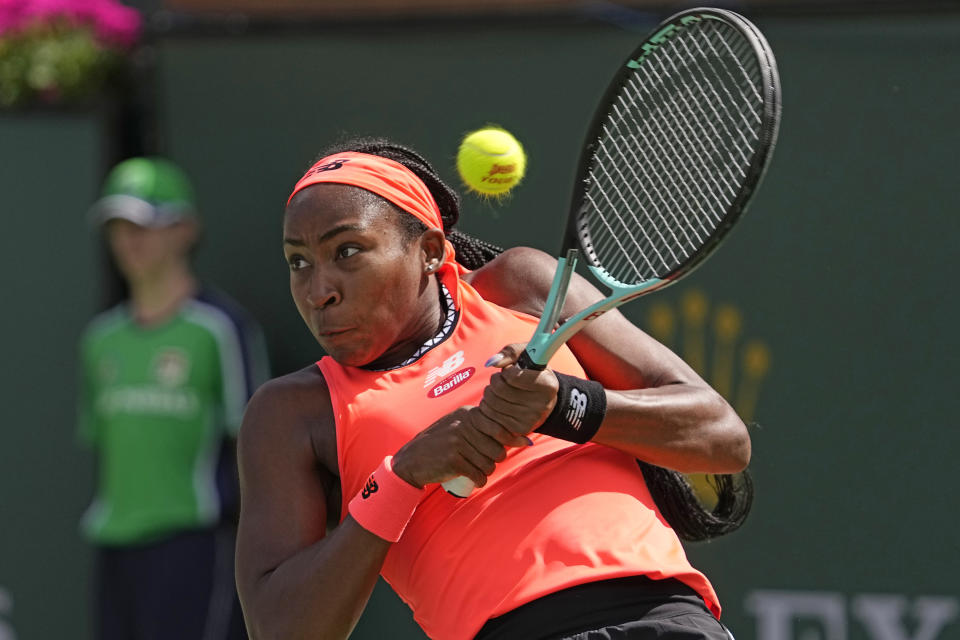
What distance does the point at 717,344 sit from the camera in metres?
4.82

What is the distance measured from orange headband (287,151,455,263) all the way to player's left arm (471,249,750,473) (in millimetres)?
163

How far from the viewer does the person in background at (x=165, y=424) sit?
4992mm

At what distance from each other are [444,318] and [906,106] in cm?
256

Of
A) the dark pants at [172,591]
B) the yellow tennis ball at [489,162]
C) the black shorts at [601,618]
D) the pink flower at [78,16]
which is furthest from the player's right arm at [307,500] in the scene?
the pink flower at [78,16]

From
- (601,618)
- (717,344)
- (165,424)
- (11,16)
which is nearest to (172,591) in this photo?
(165,424)

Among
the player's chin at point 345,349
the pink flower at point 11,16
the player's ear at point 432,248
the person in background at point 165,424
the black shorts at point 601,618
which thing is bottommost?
the person in background at point 165,424

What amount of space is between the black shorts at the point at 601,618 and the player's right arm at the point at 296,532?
0.24 metres

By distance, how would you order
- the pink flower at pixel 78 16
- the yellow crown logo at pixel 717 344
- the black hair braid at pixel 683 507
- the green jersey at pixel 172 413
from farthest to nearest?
the pink flower at pixel 78 16 → the green jersey at pixel 172 413 → the yellow crown logo at pixel 717 344 → the black hair braid at pixel 683 507

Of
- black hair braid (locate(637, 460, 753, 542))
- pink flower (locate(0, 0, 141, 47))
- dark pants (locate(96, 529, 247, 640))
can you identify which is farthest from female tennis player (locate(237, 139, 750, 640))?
pink flower (locate(0, 0, 141, 47))

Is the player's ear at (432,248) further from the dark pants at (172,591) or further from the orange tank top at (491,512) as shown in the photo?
the dark pants at (172,591)

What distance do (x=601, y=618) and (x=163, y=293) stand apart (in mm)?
3262

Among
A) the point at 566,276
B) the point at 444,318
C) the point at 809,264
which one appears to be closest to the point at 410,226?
the point at 444,318

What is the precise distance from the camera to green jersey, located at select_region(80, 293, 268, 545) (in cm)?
504

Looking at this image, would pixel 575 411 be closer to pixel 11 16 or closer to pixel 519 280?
pixel 519 280
